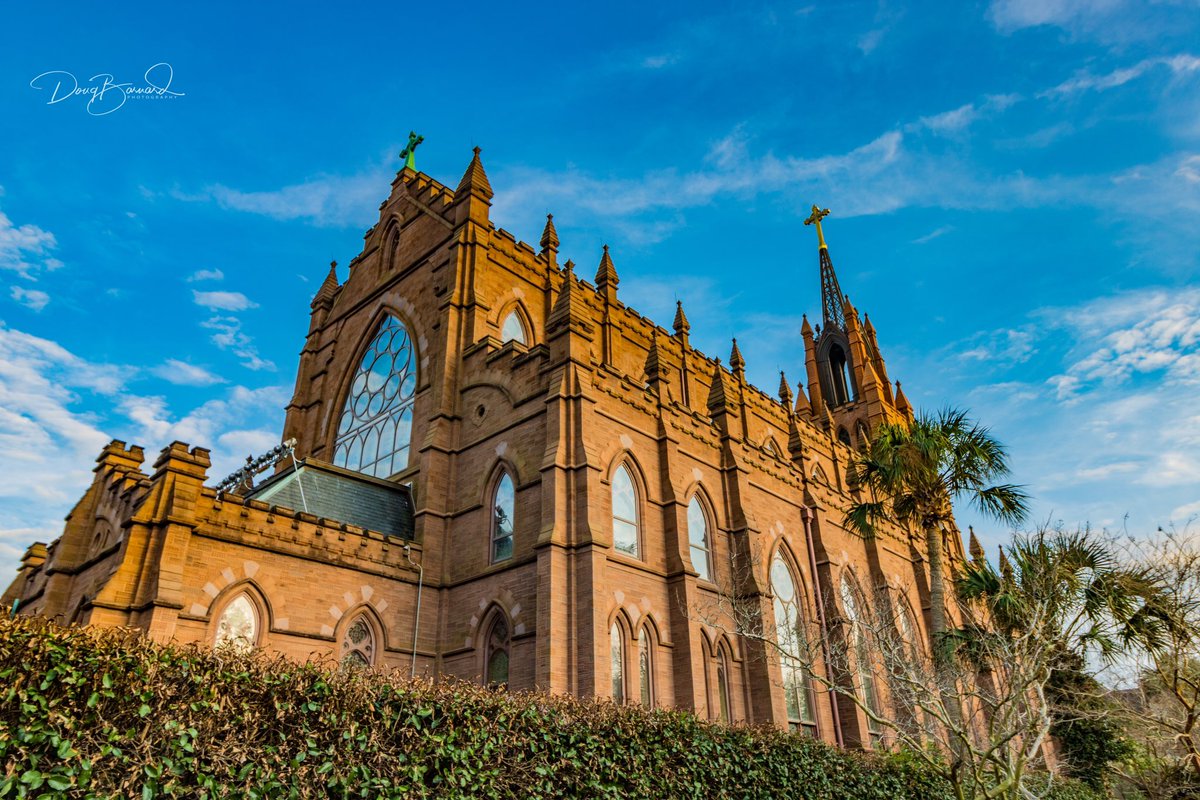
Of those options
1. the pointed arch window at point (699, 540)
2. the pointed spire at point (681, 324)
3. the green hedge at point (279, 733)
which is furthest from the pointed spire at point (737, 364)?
the green hedge at point (279, 733)

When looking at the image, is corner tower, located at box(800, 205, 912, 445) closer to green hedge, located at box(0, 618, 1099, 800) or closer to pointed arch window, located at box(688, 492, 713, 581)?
pointed arch window, located at box(688, 492, 713, 581)

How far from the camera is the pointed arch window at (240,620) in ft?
56.3

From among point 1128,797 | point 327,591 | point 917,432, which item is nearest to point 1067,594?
point 917,432

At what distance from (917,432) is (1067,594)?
17.9ft

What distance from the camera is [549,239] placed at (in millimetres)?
30906

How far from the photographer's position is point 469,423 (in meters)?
23.2

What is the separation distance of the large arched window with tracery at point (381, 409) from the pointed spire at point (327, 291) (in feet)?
14.8

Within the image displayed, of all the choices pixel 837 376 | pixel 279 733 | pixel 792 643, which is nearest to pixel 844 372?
pixel 837 376

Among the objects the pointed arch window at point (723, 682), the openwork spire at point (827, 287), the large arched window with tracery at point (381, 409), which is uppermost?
the openwork spire at point (827, 287)

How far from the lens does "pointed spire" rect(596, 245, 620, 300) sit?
32.2 meters

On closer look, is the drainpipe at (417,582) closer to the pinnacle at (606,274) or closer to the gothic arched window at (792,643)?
the gothic arched window at (792,643)

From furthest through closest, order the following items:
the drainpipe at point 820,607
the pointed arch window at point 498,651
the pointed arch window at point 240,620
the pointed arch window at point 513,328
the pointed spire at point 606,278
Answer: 1. the pointed spire at point 606,278
2. the pointed arch window at point 513,328
3. the drainpipe at point 820,607
4. the pointed arch window at point 498,651
5. the pointed arch window at point 240,620

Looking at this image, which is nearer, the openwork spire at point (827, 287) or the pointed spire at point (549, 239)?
the pointed spire at point (549, 239)

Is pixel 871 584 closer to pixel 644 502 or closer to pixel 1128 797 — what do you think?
pixel 1128 797
